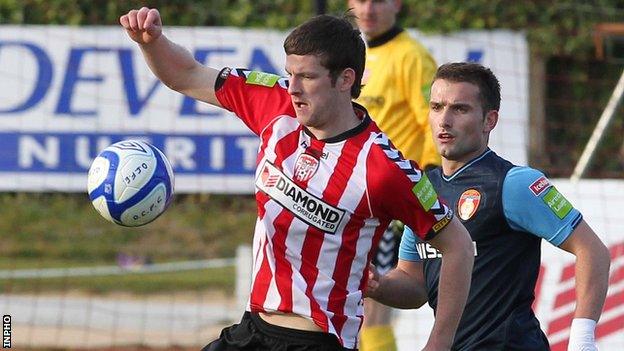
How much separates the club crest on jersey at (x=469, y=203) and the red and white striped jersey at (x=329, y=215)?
348 millimetres

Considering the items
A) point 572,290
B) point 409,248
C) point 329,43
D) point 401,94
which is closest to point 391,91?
point 401,94

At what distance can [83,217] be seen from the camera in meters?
12.2

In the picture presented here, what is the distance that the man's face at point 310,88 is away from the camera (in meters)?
4.09

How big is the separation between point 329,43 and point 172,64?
0.66m

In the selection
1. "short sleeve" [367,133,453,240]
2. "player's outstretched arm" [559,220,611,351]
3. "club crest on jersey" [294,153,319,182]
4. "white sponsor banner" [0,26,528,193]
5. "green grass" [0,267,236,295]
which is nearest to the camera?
"short sleeve" [367,133,453,240]

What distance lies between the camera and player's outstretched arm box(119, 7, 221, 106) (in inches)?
172

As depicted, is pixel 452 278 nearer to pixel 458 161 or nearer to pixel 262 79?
pixel 458 161

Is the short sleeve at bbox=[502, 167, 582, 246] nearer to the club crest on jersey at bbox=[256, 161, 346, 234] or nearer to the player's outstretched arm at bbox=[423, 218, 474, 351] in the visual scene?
the player's outstretched arm at bbox=[423, 218, 474, 351]

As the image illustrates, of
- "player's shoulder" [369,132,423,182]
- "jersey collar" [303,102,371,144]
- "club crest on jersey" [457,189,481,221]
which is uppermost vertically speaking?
"jersey collar" [303,102,371,144]

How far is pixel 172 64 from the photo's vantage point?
14.8ft

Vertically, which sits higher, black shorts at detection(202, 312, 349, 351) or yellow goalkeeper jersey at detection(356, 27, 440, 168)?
yellow goalkeeper jersey at detection(356, 27, 440, 168)

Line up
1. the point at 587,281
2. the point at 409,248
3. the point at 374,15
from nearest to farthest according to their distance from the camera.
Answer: the point at 587,281, the point at 409,248, the point at 374,15
